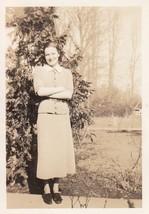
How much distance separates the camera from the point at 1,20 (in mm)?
1576

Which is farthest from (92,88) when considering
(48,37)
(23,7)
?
(23,7)

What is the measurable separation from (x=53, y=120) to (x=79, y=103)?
11 cm

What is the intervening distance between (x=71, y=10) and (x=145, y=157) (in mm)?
514

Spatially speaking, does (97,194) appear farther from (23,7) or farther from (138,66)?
(23,7)

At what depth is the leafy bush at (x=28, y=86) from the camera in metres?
1.58

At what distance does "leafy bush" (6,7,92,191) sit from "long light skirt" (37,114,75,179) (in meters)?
0.04

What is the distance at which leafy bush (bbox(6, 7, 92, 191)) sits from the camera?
158cm

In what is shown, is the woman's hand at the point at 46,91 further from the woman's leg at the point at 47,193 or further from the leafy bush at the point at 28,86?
the woman's leg at the point at 47,193

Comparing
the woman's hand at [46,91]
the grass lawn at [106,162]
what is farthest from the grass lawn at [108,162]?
the woman's hand at [46,91]

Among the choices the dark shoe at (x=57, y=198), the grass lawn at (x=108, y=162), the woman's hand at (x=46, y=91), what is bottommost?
the dark shoe at (x=57, y=198)

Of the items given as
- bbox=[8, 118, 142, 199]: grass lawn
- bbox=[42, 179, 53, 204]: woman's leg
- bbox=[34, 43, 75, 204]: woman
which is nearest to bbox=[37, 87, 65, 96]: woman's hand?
bbox=[34, 43, 75, 204]: woman

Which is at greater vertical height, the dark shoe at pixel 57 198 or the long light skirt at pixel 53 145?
the long light skirt at pixel 53 145

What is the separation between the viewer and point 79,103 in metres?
1.61

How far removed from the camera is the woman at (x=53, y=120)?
60.9 inches
